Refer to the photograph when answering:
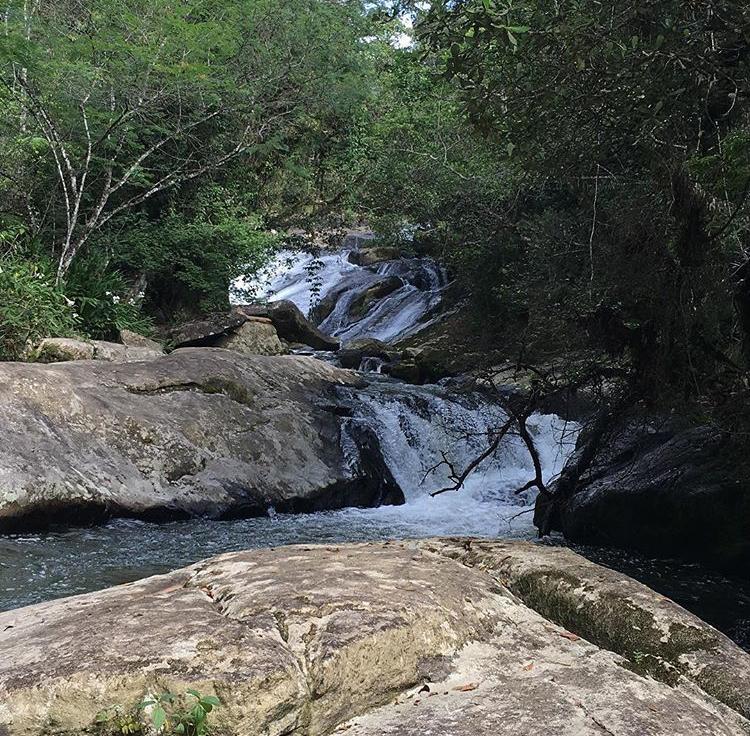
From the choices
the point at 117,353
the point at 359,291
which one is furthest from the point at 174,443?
the point at 359,291

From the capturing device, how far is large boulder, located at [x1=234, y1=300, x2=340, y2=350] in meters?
16.1

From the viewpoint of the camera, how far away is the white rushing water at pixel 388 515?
5.60 meters

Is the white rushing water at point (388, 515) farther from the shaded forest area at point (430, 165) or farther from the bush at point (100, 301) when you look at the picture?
the bush at point (100, 301)

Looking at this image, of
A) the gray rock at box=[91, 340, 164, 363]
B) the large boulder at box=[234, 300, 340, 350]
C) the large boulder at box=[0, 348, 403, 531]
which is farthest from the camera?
the large boulder at box=[234, 300, 340, 350]

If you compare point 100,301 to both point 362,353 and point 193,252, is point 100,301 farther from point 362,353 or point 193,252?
point 362,353

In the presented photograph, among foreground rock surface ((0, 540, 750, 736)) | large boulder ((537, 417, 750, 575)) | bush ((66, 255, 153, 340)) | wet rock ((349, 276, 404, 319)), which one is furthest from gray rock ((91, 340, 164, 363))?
wet rock ((349, 276, 404, 319))

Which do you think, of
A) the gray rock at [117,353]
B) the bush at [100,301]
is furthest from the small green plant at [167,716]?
the bush at [100,301]

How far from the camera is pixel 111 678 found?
7.13ft

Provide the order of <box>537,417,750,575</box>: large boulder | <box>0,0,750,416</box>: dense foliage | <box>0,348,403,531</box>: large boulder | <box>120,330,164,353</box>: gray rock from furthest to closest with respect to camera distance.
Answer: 1. <box>120,330,164,353</box>: gray rock
2. <box>0,348,403,531</box>: large boulder
3. <box>537,417,750,575</box>: large boulder
4. <box>0,0,750,416</box>: dense foliage

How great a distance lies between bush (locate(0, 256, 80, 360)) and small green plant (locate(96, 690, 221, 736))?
805 centimetres

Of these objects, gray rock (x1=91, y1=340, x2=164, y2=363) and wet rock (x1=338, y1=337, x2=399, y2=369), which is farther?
wet rock (x1=338, y1=337, x2=399, y2=369)

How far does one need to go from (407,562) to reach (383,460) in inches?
240

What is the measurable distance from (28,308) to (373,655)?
8832 millimetres

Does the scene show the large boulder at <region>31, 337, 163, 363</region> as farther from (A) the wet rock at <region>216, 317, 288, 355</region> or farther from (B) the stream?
(A) the wet rock at <region>216, 317, 288, 355</region>
